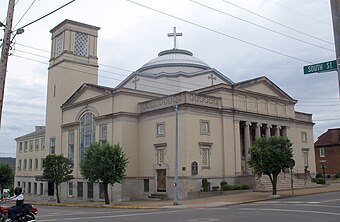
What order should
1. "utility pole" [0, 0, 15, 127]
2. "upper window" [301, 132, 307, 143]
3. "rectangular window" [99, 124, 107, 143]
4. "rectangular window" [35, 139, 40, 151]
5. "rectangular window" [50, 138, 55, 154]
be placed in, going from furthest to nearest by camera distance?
"rectangular window" [35, 139, 40, 151] → "rectangular window" [50, 138, 55, 154] → "upper window" [301, 132, 307, 143] → "rectangular window" [99, 124, 107, 143] → "utility pole" [0, 0, 15, 127]

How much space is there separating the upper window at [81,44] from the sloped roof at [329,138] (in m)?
41.2

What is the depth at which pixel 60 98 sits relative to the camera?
170ft

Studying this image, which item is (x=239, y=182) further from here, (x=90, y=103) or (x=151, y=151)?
(x=90, y=103)

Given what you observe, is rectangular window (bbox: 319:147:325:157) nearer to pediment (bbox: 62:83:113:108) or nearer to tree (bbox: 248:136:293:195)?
tree (bbox: 248:136:293:195)

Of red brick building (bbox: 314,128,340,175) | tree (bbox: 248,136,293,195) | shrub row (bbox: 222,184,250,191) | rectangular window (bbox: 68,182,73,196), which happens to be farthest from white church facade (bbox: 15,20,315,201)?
red brick building (bbox: 314,128,340,175)

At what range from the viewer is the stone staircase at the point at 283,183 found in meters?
38.1

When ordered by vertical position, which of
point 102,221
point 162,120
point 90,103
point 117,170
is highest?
point 90,103

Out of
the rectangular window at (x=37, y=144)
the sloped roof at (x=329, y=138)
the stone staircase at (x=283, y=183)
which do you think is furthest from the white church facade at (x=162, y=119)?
the sloped roof at (x=329, y=138)

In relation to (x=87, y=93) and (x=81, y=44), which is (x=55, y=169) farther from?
(x=81, y=44)

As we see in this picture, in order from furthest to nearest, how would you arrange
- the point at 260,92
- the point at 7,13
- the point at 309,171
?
the point at 309,171 < the point at 260,92 < the point at 7,13

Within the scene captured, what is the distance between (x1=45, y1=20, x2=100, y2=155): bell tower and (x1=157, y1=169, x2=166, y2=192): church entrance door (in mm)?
17525

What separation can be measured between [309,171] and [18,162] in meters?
48.5

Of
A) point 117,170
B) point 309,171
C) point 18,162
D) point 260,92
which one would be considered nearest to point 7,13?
point 117,170

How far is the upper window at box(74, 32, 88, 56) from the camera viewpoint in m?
52.6
